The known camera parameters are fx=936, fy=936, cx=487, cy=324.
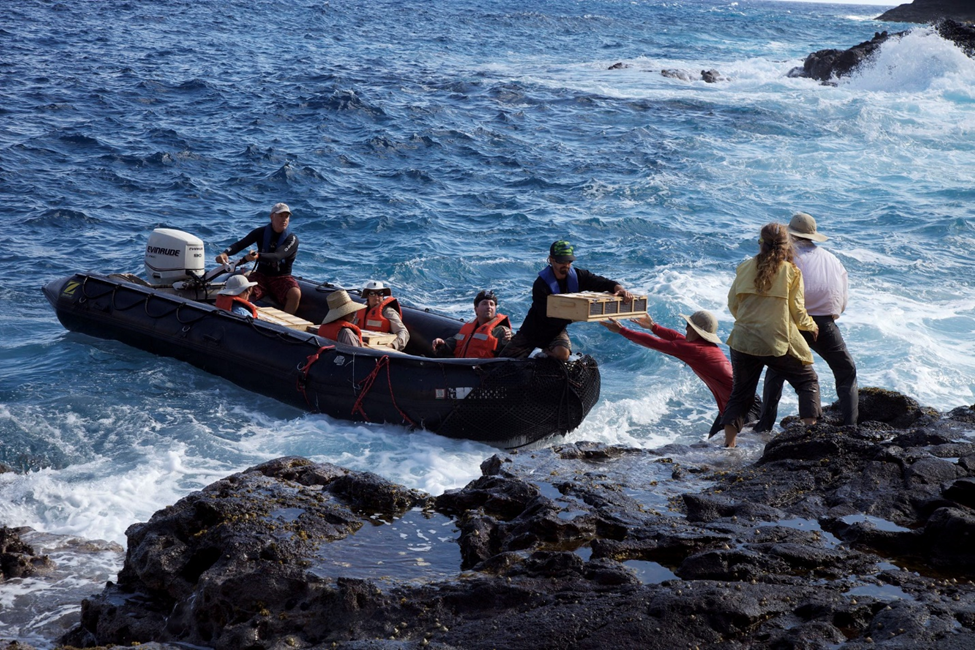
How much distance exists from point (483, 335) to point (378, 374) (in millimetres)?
1013

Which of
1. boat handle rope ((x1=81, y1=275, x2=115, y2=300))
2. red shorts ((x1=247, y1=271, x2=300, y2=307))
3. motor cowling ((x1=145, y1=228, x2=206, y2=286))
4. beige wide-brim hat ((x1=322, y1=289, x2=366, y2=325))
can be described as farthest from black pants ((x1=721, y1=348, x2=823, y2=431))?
boat handle rope ((x1=81, y1=275, x2=115, y2=300))

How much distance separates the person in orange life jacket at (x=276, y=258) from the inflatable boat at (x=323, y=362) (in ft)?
0.78

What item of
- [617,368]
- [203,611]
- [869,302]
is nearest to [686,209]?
[869,302]

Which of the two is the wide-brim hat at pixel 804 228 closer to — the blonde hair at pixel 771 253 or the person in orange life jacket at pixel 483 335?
the blonde hair at pixel 771 253

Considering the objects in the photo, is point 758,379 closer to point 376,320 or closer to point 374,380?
point 374,380

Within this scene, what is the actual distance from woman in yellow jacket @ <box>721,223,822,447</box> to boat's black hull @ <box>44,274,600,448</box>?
6.07 ft

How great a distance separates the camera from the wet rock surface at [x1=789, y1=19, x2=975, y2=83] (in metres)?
35.7

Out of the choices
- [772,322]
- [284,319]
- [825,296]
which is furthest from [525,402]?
[284,319]

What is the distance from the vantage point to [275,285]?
1072 cm

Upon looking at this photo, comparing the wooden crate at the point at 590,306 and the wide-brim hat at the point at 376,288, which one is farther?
the wide-brim hat at the point at 376,288

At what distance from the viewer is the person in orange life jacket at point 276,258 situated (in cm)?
1031

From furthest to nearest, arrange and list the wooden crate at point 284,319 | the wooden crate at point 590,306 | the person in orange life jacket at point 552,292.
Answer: the wooden crate at point 284,319, the person in orange life jacket at point 552,292, the wooden crate at point 590,306

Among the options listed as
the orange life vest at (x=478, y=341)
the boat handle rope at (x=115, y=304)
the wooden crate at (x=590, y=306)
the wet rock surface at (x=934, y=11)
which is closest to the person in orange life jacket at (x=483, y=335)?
the orange life vest at (x=478, y=341)

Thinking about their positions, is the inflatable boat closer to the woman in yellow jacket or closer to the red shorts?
the red shorts
